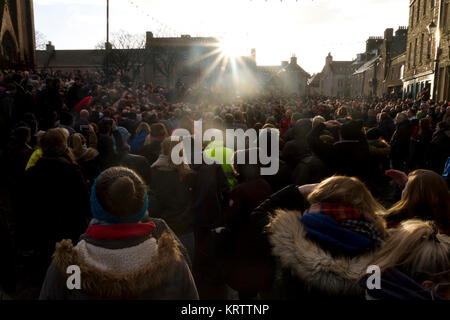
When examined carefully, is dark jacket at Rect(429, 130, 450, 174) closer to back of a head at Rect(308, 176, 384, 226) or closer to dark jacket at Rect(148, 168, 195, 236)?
dark jacket at Rect(148, 168, 195, 236)

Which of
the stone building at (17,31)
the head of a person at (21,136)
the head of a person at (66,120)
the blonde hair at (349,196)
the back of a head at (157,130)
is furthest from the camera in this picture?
the stone building at (17,31)

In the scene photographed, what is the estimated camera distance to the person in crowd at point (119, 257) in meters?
2.05

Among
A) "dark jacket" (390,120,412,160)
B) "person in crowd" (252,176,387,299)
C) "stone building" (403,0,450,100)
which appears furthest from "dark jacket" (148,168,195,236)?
"stone building" (403,0,450,100)

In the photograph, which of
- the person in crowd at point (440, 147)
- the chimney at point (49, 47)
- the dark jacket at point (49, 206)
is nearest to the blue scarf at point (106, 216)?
the dark jacket at point (49, 206)

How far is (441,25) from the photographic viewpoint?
2341cm

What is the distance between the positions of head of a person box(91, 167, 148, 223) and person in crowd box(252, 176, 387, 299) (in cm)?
101

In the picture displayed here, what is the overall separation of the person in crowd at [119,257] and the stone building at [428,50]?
70.0ft

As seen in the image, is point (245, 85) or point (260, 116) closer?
point (260, 116)

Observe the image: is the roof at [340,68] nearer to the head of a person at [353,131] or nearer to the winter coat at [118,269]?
the head of a person at [353,131]

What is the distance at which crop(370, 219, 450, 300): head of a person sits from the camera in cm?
→ 198
